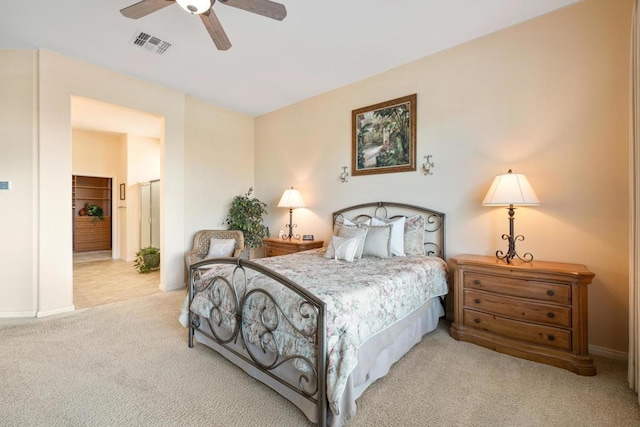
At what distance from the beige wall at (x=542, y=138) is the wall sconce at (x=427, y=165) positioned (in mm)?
57

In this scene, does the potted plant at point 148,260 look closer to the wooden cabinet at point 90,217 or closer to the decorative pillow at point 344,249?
the wooden cabinet at point 90,217

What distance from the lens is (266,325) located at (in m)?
1.87

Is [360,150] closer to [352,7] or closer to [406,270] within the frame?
[352,7]

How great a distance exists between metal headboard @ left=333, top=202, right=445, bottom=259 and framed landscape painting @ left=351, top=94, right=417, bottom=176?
475 mm

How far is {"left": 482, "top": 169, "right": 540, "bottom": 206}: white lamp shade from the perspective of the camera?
98.6 inches

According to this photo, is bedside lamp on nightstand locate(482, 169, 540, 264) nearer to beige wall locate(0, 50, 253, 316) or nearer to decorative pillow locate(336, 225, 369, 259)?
decorative pillow locate(336, 225, 369, 259)

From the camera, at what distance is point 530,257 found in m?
2.76

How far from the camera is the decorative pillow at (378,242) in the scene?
10.2 feet

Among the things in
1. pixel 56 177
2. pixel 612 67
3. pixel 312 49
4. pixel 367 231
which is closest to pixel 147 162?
pixel 56 177

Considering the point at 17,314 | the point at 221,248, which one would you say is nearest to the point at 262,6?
the point at 221,248

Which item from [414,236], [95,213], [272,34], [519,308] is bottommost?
[519,308]

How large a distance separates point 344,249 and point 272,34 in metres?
2.40

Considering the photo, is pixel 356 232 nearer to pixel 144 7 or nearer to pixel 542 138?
pixel 542 138

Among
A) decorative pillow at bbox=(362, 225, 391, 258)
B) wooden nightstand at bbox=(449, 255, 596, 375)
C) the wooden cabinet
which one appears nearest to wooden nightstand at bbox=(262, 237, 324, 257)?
decorative pillow at bbox=(362, 225, 391, 258)
